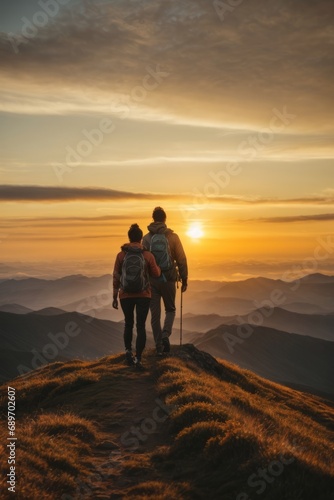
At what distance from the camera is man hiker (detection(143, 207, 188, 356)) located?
1675 centimetres

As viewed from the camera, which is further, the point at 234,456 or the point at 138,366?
the point at 138,366

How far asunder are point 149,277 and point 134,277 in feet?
7.10

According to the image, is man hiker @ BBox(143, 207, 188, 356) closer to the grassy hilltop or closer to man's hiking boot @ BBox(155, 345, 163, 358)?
man's hiking boot @ BBox(155, 345, 163, 358)

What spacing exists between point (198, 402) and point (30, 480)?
5.10m

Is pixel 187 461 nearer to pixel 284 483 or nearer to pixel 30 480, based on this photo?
pixel 284 483

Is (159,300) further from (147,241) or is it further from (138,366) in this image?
(138,366)

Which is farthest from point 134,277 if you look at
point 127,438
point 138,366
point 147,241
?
point 127,438

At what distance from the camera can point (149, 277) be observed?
16.9 m

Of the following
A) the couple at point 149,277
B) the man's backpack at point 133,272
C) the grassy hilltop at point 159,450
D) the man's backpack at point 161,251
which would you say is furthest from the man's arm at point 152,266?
the grassy hilltop at point 159,450

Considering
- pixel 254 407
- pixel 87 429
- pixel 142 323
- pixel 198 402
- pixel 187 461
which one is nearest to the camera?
pixel 187 461

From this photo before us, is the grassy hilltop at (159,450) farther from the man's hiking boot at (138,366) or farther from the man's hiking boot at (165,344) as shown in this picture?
the man's hiking boot at (165,344)

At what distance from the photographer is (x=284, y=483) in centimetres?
684

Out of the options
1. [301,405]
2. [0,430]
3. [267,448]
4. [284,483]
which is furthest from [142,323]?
[301,405]

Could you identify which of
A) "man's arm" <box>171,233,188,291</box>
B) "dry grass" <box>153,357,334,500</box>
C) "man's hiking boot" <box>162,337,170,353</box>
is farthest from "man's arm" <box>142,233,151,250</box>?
"dry grass" <box>153,357,334,500</box>
